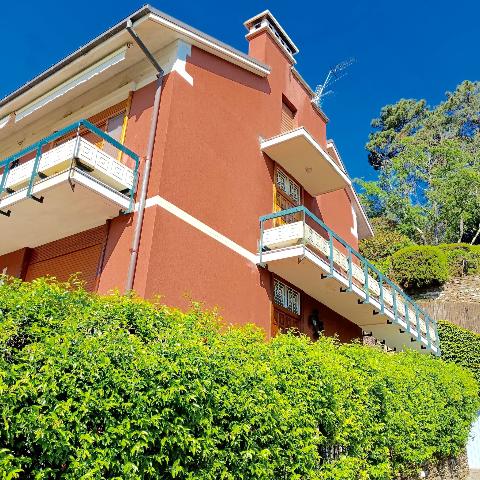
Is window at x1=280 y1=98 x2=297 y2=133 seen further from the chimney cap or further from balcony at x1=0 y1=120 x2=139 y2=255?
balcony at x1=0 y1=120 x2=139 y2=255

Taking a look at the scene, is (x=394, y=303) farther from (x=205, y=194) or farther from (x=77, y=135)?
(x=77, y=135)

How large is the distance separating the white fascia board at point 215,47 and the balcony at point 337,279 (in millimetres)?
4716

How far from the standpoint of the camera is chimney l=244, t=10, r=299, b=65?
16.8m

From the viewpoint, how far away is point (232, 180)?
13.0m

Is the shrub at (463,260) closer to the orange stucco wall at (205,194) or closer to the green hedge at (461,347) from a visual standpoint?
the green hedge at (461,347)

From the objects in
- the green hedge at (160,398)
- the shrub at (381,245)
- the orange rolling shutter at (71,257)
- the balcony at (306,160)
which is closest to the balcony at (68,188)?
the orange rolling shutter at (71,257)

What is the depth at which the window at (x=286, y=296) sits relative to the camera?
14031 mm

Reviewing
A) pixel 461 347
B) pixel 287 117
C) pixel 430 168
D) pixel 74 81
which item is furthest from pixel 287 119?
pixel 430 168

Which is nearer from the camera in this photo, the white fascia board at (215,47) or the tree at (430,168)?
the white fascia board at (215,47)

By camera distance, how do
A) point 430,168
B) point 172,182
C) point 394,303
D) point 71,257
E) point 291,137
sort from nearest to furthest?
point 172,182 → point 71,257 → point 291,137 → point 394,303 → point 430,168

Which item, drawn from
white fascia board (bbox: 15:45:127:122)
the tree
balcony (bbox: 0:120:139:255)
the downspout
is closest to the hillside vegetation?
the tree

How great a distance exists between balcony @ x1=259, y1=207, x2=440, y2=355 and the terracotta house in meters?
0.06

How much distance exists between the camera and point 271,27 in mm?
17359

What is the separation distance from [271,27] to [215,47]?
523cm
